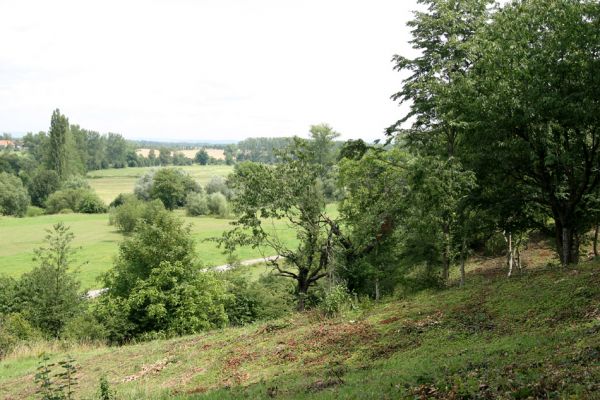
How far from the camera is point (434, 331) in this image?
1211 cm

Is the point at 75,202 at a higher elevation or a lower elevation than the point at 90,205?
higher

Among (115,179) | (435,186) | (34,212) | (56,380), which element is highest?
(435,186)

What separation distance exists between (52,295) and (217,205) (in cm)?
7200

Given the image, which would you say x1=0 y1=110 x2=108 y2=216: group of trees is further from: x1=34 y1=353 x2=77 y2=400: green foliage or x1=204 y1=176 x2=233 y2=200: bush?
x1=34 y1=353 x2=77 y2=400: green foliage

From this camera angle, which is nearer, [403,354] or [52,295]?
[403,354]

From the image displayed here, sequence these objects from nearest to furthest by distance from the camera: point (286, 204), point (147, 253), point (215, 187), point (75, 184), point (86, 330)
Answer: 1. point (86, 330)
2. point (286, 204)
3. point (147, 253)
4. point (215, 187)
5. point (75, 184)

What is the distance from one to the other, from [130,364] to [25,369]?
4636mm

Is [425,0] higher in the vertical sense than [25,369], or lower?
higher

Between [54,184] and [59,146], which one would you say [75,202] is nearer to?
[54,184]

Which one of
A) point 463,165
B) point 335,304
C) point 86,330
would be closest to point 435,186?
point 463,165

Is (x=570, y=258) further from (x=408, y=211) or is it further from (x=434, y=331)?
(x=434, y=331)

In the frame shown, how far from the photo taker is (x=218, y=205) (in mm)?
96938

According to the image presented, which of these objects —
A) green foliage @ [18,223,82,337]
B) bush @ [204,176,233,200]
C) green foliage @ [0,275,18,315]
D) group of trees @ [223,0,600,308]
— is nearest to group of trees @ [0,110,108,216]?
bush @ [204,176,233,200]

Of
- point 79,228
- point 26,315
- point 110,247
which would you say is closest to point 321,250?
point 26,315
